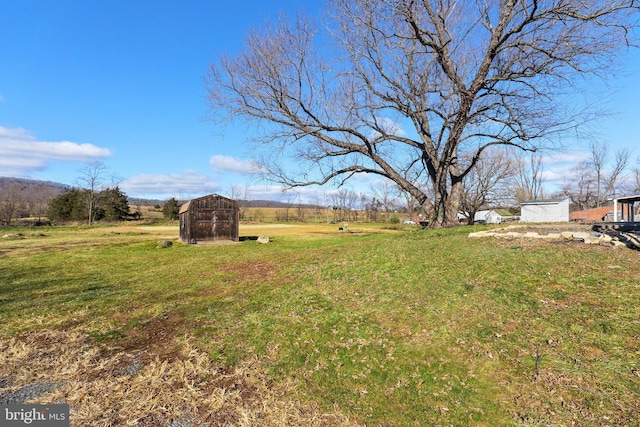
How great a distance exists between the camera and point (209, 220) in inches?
667

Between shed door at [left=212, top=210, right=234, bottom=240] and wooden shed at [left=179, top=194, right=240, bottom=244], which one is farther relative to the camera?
shed door at [left=212, top=210, right=234, bottom=240]

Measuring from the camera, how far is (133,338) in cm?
453

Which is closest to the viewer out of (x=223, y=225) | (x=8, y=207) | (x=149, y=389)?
(x=149, y=389)

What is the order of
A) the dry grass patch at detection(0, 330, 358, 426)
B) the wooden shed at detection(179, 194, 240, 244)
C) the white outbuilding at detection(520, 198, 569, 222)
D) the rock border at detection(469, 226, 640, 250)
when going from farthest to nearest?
the white outbuilding at detection(520, 198, 569, 222), the wooden shed at detection(179, 194, 240, 244), the rock border at detection(469, 226, 640, 250), the dry grass patch at detection(0, 330, 358, 426)

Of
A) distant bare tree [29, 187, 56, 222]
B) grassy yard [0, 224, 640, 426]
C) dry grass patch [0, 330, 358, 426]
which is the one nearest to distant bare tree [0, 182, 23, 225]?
distant bare tree [29, 187, 56, 222]

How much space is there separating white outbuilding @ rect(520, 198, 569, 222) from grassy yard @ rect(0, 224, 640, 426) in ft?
78.6

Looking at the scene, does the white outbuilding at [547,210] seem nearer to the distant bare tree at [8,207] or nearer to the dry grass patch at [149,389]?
the dry grass patch at [149,389]

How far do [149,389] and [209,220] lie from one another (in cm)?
1444

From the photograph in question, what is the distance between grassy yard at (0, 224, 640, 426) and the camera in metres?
2.79

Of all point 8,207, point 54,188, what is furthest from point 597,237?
point 54,188

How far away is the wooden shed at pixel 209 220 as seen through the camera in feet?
54.1

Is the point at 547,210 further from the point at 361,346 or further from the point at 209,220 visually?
the point at 361,346

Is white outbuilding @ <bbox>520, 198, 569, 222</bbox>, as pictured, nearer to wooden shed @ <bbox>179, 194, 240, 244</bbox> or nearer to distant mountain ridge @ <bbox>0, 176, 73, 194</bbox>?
wooden shed @ <bbox>179, 194, 240, 244</bbox>

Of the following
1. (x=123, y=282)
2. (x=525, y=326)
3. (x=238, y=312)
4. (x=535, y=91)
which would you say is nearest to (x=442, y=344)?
(x=525, y=326)
